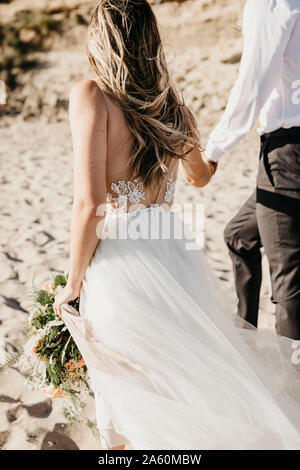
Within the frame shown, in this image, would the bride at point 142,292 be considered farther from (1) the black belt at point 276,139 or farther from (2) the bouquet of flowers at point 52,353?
(1) the black belt at point 276,139

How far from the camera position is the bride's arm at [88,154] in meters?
1.52

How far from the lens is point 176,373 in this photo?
1582 mm

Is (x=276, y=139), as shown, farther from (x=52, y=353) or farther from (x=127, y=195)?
(x=52, y=353)

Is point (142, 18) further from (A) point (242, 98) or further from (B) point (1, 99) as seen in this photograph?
(B) point (1, 99)

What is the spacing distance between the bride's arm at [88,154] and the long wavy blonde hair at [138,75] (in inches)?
3.4

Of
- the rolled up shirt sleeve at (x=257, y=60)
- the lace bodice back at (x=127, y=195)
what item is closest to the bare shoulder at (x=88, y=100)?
the lace bodice back at (x=127, y=195)

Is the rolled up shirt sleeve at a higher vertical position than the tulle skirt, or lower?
higher

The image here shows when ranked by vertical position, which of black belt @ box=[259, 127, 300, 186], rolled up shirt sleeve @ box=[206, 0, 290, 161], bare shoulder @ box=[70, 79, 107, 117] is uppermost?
rolled up shirt sleeve @ box=[206, 0, 290, 161]

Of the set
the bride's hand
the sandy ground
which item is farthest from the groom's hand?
the bride's hand

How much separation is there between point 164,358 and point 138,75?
0.98 meters

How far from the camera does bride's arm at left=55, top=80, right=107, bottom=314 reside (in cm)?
152

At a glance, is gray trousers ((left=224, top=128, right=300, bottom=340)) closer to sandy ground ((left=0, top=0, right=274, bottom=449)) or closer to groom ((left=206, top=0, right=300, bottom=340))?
groom ((left=206, top=0, right=300, bottom=340))

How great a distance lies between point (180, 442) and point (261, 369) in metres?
0.44

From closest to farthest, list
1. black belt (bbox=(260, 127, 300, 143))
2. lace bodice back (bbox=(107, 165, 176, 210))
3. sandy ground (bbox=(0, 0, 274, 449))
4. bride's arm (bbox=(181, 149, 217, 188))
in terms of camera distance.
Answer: lace bodice back (bbox=(107, 165, 176, 210)) → black belt (bbox=(260, 127, 300, 143)) → bride's arm (bbox=(181, 149, 217, 188)) → sandy ground (bbox=(0, 0, 274, 449))
